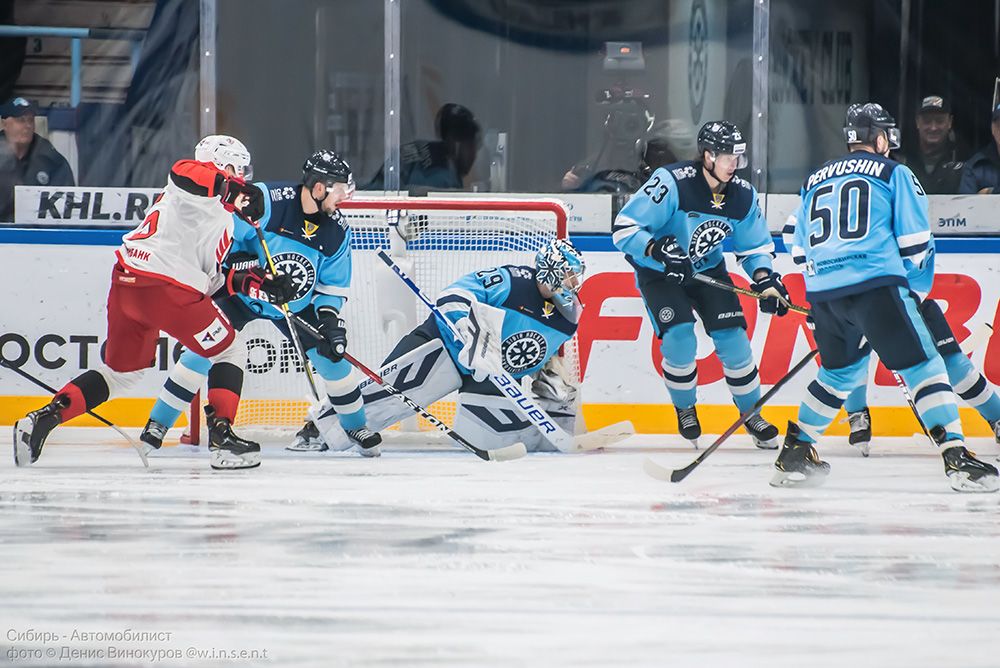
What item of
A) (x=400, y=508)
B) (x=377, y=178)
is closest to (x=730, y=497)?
(x=400, y=508)

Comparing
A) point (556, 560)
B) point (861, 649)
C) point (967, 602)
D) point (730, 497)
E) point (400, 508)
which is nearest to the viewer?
point (861, 649)

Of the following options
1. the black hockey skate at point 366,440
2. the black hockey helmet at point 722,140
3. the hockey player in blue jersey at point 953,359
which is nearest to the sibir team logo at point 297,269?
the black hockey skate at point 366,440

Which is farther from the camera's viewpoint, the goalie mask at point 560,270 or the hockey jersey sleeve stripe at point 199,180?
the goalie mask at point 560,270

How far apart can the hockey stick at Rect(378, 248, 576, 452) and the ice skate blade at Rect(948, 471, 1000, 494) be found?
143 cm

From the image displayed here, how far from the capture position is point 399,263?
5227 millimetres

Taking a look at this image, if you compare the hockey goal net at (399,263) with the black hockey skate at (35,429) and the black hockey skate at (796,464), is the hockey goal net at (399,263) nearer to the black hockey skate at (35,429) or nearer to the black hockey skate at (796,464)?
the black hockey skate at (35,429)

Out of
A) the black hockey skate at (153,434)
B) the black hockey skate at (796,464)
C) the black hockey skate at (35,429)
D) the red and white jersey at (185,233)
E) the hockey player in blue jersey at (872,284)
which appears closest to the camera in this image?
the hockey player in blue jersey at (872,284)

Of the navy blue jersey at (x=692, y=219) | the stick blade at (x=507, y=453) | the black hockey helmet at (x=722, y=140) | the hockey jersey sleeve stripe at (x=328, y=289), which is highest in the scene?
the black hockey helmet at (x=722, y=140)

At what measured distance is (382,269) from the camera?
5.21 metres

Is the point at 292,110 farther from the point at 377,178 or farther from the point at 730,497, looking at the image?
the point at 730,497

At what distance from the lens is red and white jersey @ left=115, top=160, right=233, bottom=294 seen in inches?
166

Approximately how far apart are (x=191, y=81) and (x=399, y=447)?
1748mm

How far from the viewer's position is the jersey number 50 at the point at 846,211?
3.90 m

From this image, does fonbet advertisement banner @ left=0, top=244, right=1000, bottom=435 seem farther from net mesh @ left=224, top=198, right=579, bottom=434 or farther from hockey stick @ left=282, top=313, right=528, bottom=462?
hockey stick @ left=282, top=313, right=528, bottom=462
